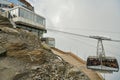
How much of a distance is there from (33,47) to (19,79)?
4.59 m

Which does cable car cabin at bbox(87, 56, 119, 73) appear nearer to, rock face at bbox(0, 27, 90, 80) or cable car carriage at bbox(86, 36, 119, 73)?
cable car carriage at bbox(86, 36, 119, 73)

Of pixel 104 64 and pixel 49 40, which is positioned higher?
pixel 49 40

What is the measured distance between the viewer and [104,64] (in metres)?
22.9

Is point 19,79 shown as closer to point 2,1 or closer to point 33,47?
point 33,47

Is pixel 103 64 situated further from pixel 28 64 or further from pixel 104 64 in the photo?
pixel 28 64

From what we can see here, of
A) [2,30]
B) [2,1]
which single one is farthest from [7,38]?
[2,1]

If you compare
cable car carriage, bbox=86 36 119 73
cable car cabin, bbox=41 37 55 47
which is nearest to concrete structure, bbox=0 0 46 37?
cable car cabin, bbox=41 37 55 47

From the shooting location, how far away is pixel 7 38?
49.9 feet

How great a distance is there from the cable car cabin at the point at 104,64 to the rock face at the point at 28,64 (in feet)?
29.5

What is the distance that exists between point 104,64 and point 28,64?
1223cm

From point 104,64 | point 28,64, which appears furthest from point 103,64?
point 28,64

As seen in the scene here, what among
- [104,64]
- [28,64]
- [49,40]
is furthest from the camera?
[49,40]

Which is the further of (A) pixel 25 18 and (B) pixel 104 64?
(A) pixel 25 18

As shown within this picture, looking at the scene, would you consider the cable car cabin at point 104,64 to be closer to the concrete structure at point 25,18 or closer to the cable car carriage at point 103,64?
the cable car carriage at point 103,64
